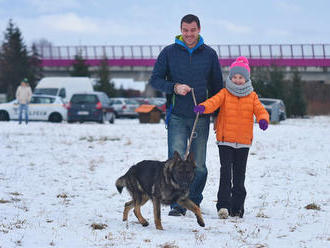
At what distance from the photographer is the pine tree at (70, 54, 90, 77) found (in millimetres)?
62156

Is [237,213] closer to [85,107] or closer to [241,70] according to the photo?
[241,70]

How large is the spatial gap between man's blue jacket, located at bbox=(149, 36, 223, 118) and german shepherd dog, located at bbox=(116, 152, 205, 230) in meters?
0.90

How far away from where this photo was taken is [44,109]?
91.4 feet

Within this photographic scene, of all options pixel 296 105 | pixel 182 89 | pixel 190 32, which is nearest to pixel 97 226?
pixel 182 89

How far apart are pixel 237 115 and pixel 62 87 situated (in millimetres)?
27575

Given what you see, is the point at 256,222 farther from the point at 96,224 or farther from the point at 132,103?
the point at 132,103

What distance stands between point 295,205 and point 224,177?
4.79 ft

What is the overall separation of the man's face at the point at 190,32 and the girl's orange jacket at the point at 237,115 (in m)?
0.68

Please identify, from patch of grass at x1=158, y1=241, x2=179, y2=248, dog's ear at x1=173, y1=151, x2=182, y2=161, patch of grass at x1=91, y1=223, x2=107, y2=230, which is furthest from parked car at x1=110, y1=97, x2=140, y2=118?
patch of grass at x1=158, y1=241, x2=179, y2=248

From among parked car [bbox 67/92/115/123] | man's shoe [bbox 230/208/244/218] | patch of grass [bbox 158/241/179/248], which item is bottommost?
man's shoe [bbox 230/208/244/218]

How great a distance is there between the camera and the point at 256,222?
6297 mm

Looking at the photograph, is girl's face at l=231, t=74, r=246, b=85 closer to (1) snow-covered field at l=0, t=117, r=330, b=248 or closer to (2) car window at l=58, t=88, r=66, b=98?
(1) snow-covered field at l=0, t=117, r=330, b=248

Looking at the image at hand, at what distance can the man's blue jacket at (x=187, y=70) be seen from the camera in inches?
257

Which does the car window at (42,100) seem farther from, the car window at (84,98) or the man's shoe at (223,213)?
the man's shoe at (223,213)
